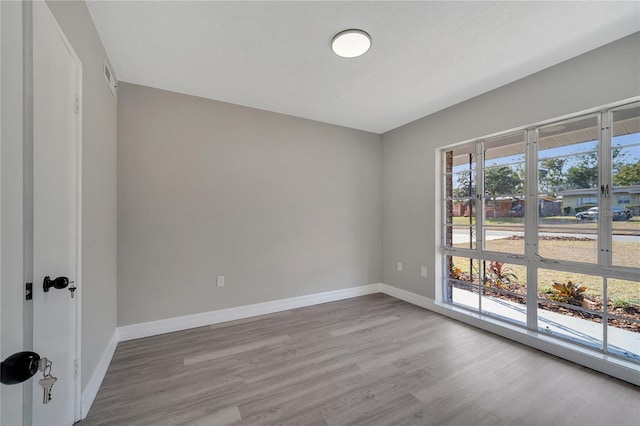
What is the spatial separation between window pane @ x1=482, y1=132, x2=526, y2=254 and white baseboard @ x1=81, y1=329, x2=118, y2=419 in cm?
388

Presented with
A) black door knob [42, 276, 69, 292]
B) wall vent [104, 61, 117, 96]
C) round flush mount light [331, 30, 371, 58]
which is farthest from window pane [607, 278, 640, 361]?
wall vent [104, 61, 117, 96]

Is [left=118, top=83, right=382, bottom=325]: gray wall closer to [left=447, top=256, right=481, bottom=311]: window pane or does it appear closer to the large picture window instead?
[left=447, top=256, right=481, bottom=311]: window pane

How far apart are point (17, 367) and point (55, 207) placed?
1.02m

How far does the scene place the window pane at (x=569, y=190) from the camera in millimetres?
2279

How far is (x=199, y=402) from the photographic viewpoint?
5.83ft

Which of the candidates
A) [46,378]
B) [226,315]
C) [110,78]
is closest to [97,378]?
[226,315]

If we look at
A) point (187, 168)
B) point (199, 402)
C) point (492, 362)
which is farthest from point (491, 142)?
point (199, 402)

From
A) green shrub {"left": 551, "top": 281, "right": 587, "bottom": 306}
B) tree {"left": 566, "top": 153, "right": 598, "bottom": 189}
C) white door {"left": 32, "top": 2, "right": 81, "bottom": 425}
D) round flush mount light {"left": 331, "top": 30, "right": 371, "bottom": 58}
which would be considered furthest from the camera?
green shrub {"left": 551, "top": 281, "right": 587, "bottom": 306}

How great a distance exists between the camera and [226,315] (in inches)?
122

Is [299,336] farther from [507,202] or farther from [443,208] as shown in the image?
[507,202]

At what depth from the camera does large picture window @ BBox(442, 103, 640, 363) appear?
83.0 inches

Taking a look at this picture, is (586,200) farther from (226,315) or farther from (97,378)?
(97,378)

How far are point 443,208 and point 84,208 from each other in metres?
3.76

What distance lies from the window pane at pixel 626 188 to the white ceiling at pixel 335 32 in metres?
0.71
